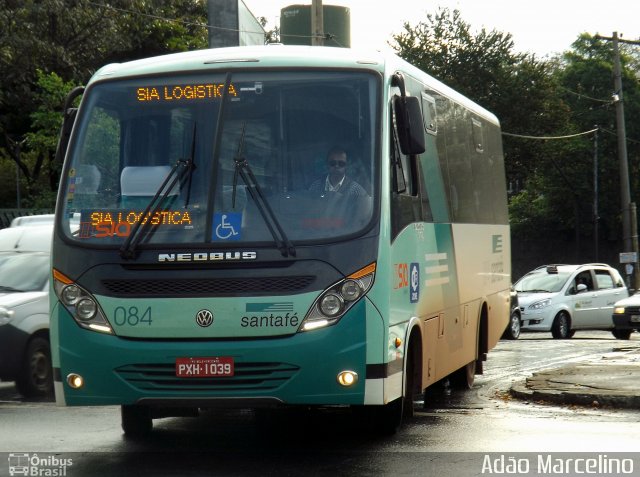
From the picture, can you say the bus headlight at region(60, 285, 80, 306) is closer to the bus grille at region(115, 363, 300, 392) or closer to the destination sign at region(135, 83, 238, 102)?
the bus grille at region(115, 363, 300, 392)

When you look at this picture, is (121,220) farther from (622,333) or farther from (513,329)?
(622,333)

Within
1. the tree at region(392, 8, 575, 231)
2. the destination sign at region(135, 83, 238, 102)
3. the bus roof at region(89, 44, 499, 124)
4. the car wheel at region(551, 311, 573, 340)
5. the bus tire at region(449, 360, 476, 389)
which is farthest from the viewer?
the tree at region(392, 8, 575, 231)

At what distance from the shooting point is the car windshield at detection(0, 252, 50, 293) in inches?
552

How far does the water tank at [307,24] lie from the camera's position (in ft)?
112

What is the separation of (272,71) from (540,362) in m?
10.7

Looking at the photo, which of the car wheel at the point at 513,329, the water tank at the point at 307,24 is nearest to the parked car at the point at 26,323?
the car wheel at the point at 513,329

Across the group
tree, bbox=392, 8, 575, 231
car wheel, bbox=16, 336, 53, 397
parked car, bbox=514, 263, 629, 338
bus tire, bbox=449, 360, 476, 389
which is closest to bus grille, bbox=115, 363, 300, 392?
car wheel, bbox=16, 336, 53, 397

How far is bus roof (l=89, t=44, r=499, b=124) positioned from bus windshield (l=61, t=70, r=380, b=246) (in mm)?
77

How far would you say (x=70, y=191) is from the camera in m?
8.99

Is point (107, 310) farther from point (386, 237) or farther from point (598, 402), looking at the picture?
point (598, 402)

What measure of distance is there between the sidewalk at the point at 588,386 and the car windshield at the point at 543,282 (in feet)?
41.5

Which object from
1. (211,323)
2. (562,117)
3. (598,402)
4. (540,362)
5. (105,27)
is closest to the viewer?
(211,323)

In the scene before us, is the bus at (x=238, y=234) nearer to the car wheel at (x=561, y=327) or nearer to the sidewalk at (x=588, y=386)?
the sidewalk at (x=588, y=386)

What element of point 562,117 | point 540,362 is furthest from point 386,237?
point 562,117
